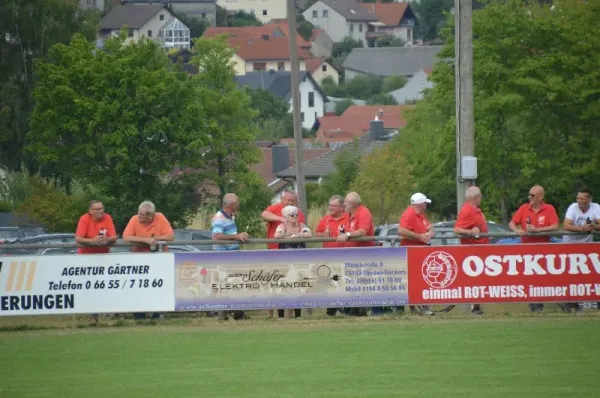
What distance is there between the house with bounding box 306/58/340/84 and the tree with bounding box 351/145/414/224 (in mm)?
107117

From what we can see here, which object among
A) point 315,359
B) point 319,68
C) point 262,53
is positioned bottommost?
point 315,359

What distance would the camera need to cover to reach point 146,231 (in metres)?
19.6

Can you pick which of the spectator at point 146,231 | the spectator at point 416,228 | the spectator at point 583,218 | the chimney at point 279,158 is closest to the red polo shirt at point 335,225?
the spectator at point 416,228

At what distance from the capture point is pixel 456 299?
1934cm

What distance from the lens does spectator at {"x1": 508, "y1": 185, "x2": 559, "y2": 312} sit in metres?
19.7

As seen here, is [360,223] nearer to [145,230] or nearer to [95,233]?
[145,230]

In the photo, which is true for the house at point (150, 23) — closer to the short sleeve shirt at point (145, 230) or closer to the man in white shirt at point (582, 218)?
the short sleeve shirt at point (145, 230)

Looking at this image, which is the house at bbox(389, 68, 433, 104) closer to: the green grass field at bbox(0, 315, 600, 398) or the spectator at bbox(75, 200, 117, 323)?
the spectator at bbox(75, 200, 117, 323)

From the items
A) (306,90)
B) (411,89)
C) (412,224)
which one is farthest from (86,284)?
(411,89)

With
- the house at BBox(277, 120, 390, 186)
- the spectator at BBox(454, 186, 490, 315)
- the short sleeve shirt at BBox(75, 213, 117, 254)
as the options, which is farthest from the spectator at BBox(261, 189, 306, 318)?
the house at BBox(277, 120, 390, 186)

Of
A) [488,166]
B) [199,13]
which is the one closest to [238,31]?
[199,13]

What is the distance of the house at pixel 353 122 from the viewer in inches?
4557

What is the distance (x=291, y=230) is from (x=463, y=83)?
468cm

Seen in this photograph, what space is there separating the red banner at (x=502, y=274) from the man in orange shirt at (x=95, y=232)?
4728 mm
